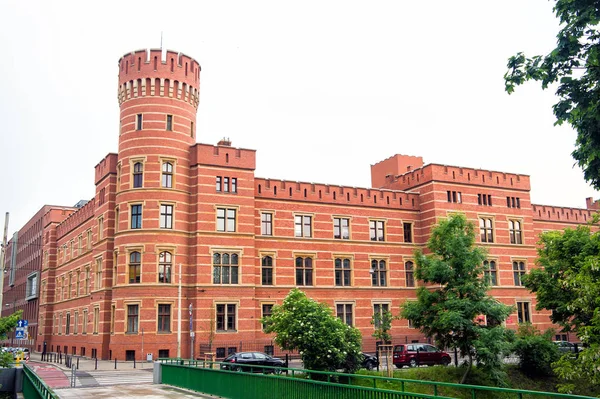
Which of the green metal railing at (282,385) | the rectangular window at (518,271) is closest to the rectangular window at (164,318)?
the green metal railing at (282,385)

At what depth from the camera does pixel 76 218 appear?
62.5 meters

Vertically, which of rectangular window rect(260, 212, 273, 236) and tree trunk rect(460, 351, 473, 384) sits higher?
rectangular window rect(260, 212, 273, 236)

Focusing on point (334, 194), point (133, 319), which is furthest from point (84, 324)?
point (334, 194)

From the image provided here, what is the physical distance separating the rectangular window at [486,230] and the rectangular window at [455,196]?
308 cm

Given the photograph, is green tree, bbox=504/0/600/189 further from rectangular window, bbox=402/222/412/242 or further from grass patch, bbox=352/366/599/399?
rectangular window, bbox=402/222/412/242

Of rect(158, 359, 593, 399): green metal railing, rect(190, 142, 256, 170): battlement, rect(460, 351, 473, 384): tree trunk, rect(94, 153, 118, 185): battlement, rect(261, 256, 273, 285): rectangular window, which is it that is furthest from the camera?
rect(94, 153, 118, 185): battlement

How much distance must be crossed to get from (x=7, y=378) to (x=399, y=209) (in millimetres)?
37374

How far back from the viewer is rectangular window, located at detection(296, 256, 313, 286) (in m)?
48.7

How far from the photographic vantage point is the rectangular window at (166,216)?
1718 inches

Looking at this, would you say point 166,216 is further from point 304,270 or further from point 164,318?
point 304,270

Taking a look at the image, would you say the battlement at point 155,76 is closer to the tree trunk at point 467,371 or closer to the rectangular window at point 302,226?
the rectangular window at point 302,226

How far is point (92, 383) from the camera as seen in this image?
29.0 meters

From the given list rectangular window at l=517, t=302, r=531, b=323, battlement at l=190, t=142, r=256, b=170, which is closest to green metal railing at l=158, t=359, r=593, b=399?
battlement at l=190, t=142, r=256, b=170

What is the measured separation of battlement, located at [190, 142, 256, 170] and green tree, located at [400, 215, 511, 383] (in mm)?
17759
